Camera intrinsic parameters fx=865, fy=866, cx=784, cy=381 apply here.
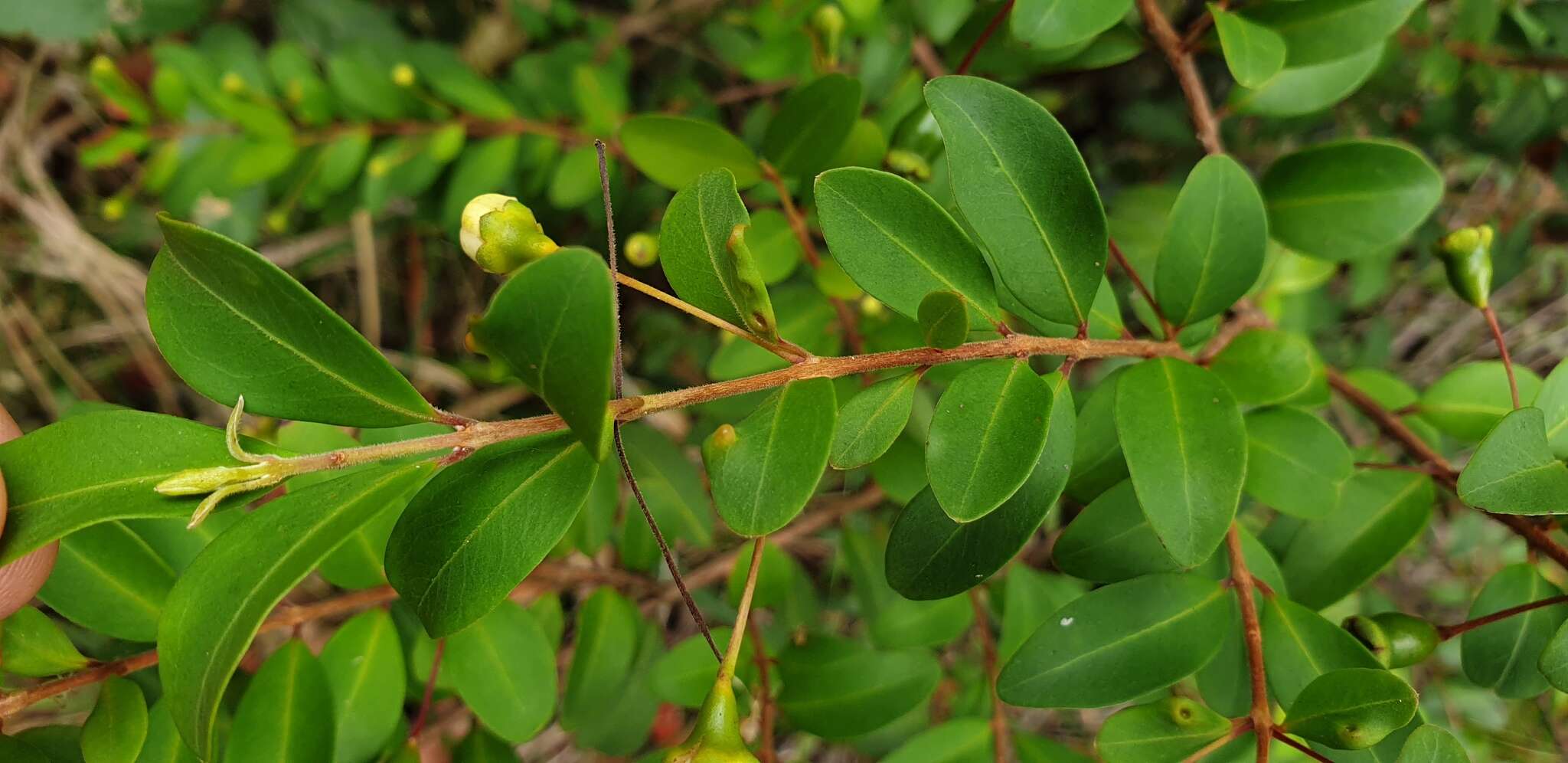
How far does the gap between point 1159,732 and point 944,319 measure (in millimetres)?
509

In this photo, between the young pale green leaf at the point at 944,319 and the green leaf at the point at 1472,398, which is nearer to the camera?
the young pale green leaf at the point at 944,319

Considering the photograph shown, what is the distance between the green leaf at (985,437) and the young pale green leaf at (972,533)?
7 centimetres

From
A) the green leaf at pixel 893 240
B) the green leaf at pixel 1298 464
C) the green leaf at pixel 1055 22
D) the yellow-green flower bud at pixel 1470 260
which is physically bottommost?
the green leaf at pixel 1298 464

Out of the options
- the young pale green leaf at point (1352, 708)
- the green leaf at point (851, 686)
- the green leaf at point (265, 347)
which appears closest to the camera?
the green leaf at point (265, 347)

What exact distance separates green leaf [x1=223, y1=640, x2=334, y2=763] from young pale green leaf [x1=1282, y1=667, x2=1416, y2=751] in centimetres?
101

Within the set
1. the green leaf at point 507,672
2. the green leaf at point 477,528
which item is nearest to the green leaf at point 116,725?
the green leaf at point 507,672

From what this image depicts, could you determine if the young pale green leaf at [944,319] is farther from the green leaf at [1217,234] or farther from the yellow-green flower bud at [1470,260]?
the yellow-green flower bud at [1470,260]

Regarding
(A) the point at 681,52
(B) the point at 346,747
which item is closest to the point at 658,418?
(A) the point at 681,52

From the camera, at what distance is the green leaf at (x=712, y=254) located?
0.71 meters

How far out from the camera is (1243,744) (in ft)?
3.02

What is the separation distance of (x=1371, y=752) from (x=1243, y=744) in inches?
4.5

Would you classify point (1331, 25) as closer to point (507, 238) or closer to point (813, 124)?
point (813, 124)

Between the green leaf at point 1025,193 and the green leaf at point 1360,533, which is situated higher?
the green leaf at point 1025,193

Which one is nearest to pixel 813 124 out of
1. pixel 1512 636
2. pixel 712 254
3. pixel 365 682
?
pixel 712 254
